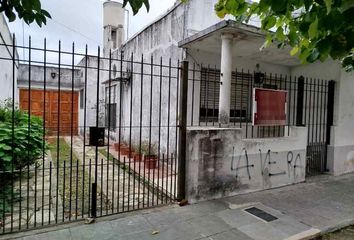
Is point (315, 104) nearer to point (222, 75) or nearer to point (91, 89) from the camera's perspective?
point (222, 75)

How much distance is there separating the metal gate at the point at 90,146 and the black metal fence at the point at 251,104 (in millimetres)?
651

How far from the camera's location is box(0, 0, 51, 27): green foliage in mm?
1781

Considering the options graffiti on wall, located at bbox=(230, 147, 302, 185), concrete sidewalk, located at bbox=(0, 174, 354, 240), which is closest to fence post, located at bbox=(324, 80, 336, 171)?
graffiti on wall, located at bbox=(230, 147, 302, 185)

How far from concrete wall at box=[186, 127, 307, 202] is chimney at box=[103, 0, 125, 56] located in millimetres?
10302

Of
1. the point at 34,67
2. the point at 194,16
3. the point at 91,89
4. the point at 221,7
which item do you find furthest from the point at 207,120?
the point at 34,67

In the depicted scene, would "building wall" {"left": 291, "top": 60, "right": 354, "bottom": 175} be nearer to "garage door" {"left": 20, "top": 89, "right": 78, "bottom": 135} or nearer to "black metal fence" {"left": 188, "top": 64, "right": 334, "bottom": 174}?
"black metal fence" {"left": 188, "top": 64, "right": 334, "bottom": 174}

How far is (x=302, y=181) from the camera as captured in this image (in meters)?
6.41

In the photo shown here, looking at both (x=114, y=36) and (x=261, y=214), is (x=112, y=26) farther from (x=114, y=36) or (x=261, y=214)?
(x=261, y=214)

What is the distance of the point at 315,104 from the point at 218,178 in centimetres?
476

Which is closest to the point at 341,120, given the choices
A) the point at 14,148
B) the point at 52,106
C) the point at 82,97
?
the point at 14,148

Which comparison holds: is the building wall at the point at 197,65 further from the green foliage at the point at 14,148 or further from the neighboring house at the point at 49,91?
the neighboring house at the point at 49,91

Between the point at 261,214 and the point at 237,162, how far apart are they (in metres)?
1.13

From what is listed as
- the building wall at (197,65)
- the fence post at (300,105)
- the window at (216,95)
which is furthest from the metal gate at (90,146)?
the fence post at (300,105)

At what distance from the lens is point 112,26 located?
14.0m
